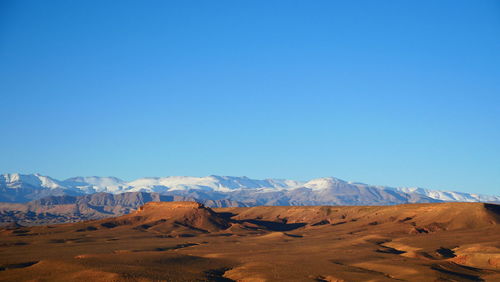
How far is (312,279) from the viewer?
7819cm

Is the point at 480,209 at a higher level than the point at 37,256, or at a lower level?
higher

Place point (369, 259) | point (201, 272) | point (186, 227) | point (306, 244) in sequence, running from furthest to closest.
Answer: point (186, 227)
point (306, 244)
point (369, 259)
point (201, 272)

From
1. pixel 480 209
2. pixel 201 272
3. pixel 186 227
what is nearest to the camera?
pixel 201 272

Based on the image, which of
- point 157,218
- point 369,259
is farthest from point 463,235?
point 157,218

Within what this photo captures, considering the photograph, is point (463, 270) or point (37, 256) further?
point (37, 256)

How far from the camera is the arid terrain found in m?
81.2

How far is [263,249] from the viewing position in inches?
4660

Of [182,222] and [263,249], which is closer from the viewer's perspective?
[263,249]

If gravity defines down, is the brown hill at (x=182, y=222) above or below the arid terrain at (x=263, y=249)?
above

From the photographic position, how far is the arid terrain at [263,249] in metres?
81.2

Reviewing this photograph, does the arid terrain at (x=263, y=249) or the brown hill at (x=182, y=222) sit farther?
the brown hill at (x=182, y=222)

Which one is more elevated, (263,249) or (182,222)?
(182,222)

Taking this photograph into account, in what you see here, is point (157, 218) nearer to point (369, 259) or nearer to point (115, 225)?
point (115, 225)

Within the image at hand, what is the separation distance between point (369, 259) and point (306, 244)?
3203cm
